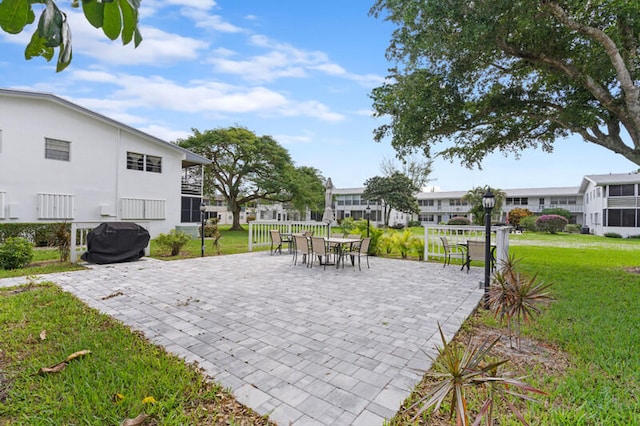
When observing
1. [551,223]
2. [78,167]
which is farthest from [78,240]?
Answer: [551,223]

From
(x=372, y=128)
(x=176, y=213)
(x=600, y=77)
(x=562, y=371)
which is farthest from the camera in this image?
(x=176, y=213)

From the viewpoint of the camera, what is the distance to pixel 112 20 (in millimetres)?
1256

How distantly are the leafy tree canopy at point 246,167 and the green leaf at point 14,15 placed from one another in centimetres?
2181

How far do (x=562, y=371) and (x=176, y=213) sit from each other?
16880 mm

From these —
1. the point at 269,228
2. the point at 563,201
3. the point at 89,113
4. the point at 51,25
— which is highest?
the point at 89,113

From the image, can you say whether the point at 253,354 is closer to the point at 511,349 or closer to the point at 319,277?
the point at 511,349

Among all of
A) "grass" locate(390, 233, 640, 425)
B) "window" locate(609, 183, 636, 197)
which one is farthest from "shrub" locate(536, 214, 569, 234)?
"grass" locate(390, 233, 640, 425)

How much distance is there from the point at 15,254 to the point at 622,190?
37.6 m

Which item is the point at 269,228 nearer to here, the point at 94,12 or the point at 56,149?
the point at 56,149

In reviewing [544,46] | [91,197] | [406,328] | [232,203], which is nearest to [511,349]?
[406,328]

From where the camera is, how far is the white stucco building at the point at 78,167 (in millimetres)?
11125

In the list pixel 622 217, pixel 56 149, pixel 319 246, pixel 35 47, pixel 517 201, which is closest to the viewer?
pixel 35 47

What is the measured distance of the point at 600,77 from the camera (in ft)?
24.5

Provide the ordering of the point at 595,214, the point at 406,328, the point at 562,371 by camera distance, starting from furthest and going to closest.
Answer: the point at 595,214
the point at 406,328
the point at 562,371
